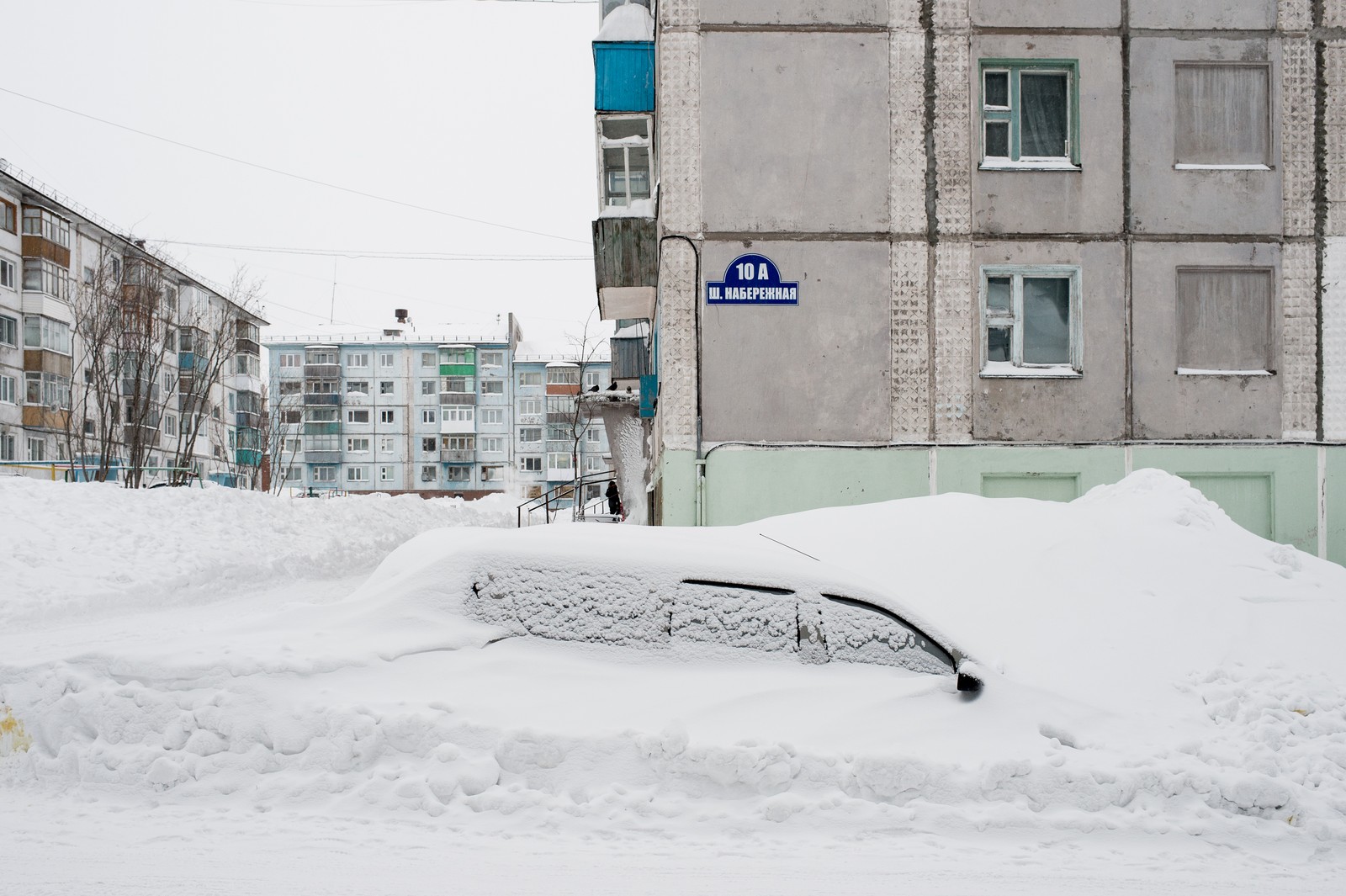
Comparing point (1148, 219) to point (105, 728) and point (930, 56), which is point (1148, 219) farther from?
point (105, 728)

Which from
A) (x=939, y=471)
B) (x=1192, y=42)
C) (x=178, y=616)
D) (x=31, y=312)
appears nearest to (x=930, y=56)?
(x=1192, y=42)

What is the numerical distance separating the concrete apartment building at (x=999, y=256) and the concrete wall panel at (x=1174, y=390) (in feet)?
0.12

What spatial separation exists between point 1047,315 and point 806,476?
4238mm

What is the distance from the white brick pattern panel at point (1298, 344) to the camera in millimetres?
14172

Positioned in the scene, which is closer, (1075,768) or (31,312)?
(1075,768)

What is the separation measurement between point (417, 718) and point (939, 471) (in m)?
10.7

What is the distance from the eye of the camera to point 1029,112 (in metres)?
14.5

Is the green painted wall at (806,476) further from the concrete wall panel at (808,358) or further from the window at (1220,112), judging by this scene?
the window at (1220,112)

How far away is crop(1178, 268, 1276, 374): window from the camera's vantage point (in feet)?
46.9

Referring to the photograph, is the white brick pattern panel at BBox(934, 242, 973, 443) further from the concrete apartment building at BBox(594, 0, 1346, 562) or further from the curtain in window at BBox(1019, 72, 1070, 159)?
the curtain in window at BBox(1019, 72, 1070, 159)

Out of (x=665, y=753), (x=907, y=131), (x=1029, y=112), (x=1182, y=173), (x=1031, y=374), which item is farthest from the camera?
(x=1029, y=112)

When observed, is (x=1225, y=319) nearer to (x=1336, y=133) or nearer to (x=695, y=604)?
(x=1336, y=133)

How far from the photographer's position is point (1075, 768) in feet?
14.8

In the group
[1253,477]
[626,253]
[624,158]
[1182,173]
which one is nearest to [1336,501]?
[1253,477]
